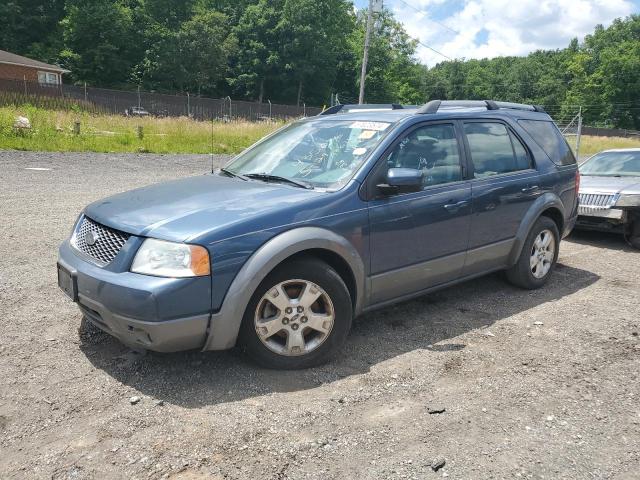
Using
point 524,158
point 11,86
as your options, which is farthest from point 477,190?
point 11,86

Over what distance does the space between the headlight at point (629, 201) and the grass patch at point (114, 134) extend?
13.3 m

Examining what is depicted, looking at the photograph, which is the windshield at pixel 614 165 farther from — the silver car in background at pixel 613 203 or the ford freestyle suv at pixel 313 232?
the ford freestyle suv at pixel 313 232

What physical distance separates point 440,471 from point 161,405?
5.24ft

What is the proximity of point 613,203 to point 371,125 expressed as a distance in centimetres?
488

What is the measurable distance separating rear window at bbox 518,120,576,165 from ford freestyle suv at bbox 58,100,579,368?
0.23 m

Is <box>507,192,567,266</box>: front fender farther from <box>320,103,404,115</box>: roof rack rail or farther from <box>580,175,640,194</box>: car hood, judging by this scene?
<box>580,175,640,194</box>: car hood

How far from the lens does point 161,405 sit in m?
3.07

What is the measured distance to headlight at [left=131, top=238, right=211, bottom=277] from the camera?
10.0 feet

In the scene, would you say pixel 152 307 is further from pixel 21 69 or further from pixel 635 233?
pixel 21 69

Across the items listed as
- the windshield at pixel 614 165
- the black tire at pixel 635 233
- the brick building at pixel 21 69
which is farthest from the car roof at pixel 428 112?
the brick building at pixel 21 69

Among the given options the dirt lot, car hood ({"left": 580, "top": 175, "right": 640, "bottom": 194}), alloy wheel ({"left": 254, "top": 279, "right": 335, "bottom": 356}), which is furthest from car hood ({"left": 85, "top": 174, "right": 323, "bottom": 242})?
car hood ({"left": 580, "top": 175, "right": 640, "bottom": 194})

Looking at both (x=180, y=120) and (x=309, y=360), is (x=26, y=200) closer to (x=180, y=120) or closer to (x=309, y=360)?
(x=309, y=360)

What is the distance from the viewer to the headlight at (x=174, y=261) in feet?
10.0

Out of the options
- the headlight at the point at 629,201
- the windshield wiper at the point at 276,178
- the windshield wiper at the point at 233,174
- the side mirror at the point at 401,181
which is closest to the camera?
the side mirror at the point at 401,181
